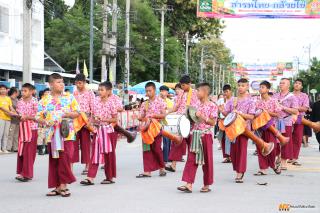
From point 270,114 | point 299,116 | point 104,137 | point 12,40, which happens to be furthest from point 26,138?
point 12,40

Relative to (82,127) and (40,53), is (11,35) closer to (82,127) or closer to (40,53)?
(40,53)

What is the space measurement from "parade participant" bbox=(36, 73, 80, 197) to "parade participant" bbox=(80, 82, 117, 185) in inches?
51.3

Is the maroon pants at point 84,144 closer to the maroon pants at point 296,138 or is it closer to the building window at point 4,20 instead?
the maroon pants at point 296,138

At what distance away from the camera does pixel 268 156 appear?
12.8m

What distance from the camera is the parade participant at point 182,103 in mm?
12312

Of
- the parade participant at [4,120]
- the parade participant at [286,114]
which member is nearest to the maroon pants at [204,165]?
the parade participant at [286,114]

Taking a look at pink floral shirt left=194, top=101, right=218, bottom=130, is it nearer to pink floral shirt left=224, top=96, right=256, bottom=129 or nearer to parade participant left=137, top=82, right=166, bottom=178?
pink floral shirt left=224, top=96, right=256, bottom=129

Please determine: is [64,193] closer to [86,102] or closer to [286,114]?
[86,102]

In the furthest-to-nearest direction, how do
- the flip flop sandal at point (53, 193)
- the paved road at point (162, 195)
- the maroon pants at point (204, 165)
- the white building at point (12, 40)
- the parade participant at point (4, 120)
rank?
the white building at point (12, 40) → the parade participant at point (4, 120) → the maroon pants at point (204, 165) → the flip flop sandal at point (53, 193) → the paved road at point (162, 195)

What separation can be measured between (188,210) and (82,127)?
4.57 metres

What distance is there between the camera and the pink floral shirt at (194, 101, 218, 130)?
10.0 m

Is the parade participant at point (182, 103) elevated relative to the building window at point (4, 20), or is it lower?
lower

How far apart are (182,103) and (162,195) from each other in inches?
131

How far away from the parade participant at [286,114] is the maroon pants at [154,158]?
267 cm
